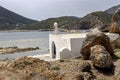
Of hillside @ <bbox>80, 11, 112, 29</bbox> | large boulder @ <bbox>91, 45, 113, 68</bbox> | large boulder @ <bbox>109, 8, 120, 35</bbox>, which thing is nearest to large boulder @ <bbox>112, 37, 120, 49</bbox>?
large boulder @ <bbox>109, 8, 120, 35</bbox>

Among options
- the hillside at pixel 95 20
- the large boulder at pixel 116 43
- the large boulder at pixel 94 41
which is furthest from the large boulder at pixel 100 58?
the hillside at pixel 95 20

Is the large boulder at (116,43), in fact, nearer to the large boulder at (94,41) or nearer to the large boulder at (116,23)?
the large boulder at (116,23)

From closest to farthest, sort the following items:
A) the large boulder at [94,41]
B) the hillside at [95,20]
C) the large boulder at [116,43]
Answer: the large boulder at [94,41]
the large boulder at [116,43]
the hillside at [95,20]

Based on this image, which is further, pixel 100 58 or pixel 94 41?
pixel 94 41

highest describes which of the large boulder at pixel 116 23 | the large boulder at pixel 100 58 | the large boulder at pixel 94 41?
the large boulder at pixel 116 23

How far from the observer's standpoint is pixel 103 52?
Result: 61.5 ft

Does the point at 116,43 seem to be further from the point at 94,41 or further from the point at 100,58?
the point at 100,58

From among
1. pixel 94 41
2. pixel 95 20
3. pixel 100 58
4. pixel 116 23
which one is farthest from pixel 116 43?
pixel 95 20

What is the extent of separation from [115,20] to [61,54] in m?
6.63

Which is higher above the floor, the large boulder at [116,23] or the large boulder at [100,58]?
the large boulder at [116,23]

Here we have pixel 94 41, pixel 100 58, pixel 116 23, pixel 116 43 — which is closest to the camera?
pixel 100 58

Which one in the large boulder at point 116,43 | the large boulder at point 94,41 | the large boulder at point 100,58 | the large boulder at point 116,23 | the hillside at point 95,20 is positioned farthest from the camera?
the hillside at point 95,20

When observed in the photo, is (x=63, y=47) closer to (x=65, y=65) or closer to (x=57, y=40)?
(x=57, y=40)

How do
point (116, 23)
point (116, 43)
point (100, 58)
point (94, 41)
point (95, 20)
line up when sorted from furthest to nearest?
point (95, 20)
point (116, 23)
point (116, 43)
point (94, 41)
point (100, 58)
